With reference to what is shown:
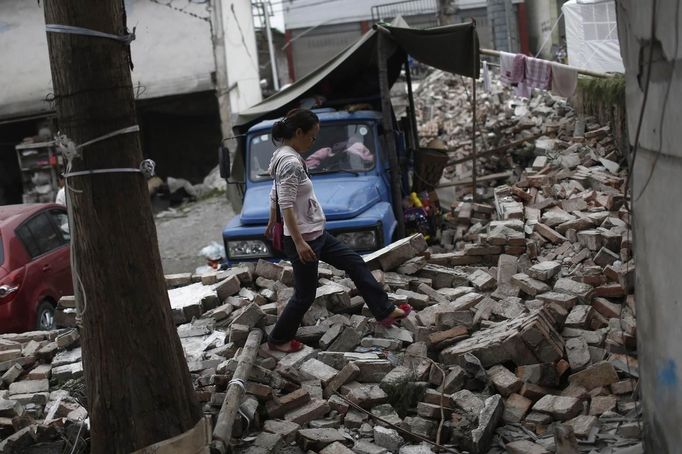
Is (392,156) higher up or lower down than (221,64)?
lower down

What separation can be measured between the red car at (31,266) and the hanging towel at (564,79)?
756cm

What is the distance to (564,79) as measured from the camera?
12.1m

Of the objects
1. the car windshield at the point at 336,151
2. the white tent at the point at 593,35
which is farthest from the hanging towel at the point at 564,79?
the car windshield at the point at 336,151

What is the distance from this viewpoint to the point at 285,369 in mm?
5387

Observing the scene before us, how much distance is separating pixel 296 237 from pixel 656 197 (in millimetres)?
2454

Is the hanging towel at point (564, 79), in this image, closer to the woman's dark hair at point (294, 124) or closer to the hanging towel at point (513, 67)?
the hanging towel at point (513, 67)

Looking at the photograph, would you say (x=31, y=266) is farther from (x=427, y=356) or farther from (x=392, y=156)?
(x=427, y=356)

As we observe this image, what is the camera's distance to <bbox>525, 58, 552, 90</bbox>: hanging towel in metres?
12.5

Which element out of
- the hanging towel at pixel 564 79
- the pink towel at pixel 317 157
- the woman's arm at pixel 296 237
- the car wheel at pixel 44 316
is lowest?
the car wheel at pixel 44 316

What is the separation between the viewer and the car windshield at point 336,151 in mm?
8867

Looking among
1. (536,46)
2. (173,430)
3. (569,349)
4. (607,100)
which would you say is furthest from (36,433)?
(536,46)

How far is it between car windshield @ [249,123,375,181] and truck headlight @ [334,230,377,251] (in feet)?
4.10

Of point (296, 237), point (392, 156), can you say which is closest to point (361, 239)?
point (392, 156)

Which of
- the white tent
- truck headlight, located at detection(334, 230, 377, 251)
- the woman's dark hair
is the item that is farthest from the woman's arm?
the white tent
